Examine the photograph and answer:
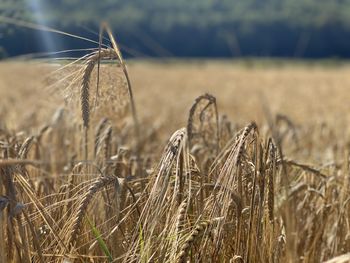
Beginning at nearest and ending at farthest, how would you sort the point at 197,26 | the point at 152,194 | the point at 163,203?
the point at 152,194
the point at 163,203
the point at 197,26

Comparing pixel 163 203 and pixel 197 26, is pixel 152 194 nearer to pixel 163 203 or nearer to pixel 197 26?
pixel 163 203

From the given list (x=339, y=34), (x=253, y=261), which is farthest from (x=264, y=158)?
(x=339, y=34)

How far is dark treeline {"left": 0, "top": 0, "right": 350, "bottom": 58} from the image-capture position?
2.81 meters

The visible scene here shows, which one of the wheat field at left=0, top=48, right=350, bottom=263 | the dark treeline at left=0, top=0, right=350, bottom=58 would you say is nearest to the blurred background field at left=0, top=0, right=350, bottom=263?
the wheat field at left=0, top=48, right=350, bottom=263

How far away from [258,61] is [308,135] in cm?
5047

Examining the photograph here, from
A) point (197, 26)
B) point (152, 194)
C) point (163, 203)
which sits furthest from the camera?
point (197, 26)

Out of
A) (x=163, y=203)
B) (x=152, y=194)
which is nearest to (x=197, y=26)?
(x=163, y=203)

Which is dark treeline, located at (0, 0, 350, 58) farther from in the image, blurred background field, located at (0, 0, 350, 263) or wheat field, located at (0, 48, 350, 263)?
wheat field, located at (0, 48, 350, 263)

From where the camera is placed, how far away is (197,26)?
4622 cm

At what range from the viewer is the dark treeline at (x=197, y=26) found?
281 centimetres

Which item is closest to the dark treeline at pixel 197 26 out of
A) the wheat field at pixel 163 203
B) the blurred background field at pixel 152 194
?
the blurred background field at pixel 152 194

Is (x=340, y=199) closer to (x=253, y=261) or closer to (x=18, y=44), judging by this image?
(x=253, y=261)

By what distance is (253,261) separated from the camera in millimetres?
1603

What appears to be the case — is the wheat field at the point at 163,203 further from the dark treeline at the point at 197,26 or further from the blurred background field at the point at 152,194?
the dark treeline at the point at 197,26
